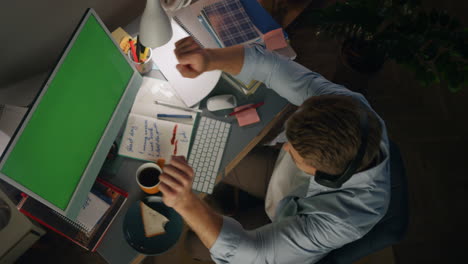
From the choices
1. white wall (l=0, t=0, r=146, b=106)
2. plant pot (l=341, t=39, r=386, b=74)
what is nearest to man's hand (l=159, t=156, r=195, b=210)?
white wall (l=0, t=0, r=146, b=106)

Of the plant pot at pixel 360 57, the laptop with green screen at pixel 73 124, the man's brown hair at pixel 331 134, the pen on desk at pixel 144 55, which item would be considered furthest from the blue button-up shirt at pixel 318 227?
the plant pot at pixel 360 57

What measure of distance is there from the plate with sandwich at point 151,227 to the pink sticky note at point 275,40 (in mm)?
779

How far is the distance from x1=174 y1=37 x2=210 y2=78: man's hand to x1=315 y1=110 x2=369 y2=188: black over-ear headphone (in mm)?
565

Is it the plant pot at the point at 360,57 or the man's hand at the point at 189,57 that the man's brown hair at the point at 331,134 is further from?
the plant pot at the point at 360,57

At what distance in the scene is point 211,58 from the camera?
119 centimetres

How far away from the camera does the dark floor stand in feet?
6.40

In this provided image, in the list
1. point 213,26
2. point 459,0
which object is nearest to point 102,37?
point 213,26

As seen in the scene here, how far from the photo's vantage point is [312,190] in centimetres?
107

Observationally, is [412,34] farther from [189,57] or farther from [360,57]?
[189,57]

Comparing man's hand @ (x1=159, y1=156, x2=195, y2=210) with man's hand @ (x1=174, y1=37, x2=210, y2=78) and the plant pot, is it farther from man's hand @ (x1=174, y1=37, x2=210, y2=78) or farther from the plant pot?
the plant pot

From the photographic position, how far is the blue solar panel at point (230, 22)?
4.35ft

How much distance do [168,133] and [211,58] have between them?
326 millimetres

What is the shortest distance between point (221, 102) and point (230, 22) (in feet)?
1.15

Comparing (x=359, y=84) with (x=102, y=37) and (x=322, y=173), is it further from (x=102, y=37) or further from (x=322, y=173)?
(x=102, y=37)
